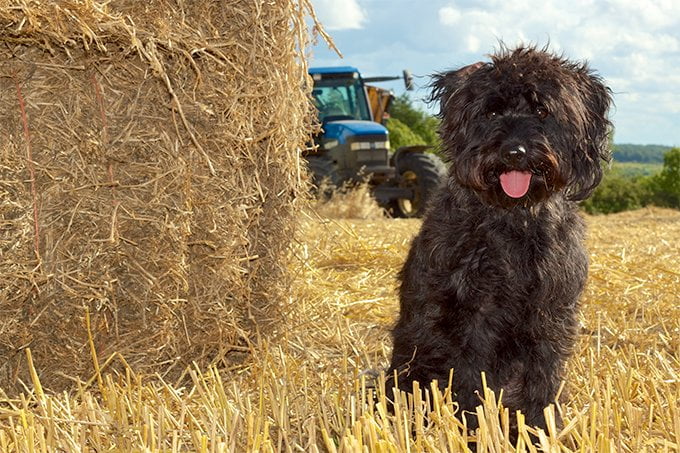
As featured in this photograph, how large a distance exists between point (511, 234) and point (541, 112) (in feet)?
1.86

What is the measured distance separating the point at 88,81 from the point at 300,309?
2045 mm

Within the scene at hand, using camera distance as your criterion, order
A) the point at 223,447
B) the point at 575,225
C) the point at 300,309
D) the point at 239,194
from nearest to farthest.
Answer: the point at 223,447 < the point at 575,225 < the point at 239,194 < the point at 300,309

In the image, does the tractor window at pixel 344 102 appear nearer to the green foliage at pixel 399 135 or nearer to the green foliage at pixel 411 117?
the green foliage at pixel 399 135

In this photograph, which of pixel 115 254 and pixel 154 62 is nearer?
pixel 154 62

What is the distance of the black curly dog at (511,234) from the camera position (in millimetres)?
3475

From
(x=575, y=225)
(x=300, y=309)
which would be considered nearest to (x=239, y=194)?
(x=300, y=309)

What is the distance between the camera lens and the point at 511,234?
3605 mm

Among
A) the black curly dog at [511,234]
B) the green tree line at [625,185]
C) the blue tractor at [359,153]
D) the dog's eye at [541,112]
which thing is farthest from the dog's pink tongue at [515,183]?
the green tree line at [625,185]

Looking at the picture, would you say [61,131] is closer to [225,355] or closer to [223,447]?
[225,355]

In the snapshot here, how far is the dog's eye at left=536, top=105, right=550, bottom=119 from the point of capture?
11.4ft

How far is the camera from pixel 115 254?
4121mm

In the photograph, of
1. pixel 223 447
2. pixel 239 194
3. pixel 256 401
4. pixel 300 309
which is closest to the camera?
pixel 223 447

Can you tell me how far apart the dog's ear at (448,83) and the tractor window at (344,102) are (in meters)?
12.6

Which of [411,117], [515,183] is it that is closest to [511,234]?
[515,183]
